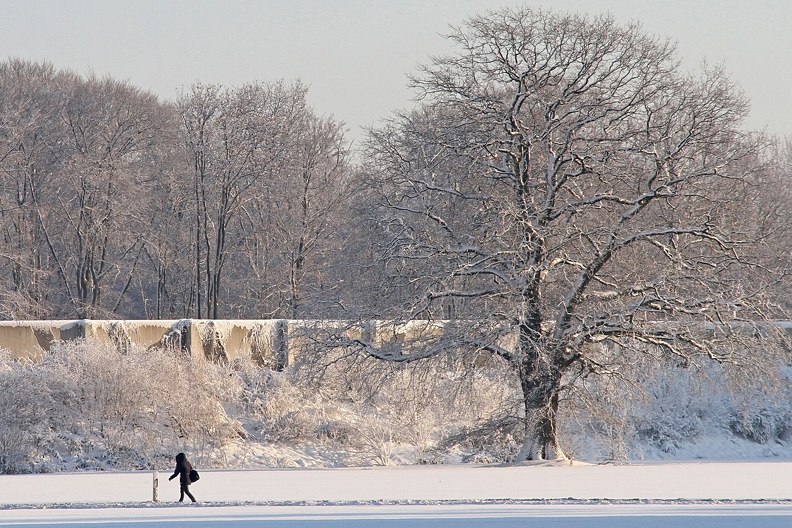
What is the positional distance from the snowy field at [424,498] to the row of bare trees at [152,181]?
70.1 feet

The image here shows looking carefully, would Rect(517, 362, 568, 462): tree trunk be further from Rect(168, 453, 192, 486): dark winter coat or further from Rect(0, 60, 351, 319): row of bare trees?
Rect(0, 60, 351, 319): row of bare trees

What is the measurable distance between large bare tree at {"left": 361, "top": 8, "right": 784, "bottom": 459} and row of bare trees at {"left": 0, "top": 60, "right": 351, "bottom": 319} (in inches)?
769

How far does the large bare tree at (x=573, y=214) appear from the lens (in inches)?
1006

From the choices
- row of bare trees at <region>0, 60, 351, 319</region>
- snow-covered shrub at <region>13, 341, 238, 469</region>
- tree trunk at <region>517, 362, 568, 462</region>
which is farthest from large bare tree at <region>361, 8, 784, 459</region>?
row of bare trees at <region>0, 60, 351, 319</region>

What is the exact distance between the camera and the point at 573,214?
2653 centimetres

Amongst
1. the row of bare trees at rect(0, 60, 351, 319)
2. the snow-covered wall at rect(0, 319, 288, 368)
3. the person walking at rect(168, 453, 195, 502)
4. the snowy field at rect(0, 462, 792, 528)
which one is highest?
the row of bare trees at rect(0, 60, 351, 319)

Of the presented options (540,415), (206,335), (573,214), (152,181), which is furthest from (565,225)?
(152,181)

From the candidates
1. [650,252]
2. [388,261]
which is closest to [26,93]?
[388,261]

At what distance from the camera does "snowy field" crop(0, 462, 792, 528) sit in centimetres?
1631

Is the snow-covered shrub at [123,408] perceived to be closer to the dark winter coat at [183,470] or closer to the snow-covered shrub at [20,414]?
the snow-covered shrub at [20,414]

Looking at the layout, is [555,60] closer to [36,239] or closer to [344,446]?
[344,446]

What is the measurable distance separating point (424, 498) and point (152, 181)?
34635 millimetres

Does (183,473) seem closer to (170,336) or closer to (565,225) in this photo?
(565,225)

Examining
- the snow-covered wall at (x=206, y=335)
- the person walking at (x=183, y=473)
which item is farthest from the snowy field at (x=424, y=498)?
the snow-covered wall at (x=206, y=335)
